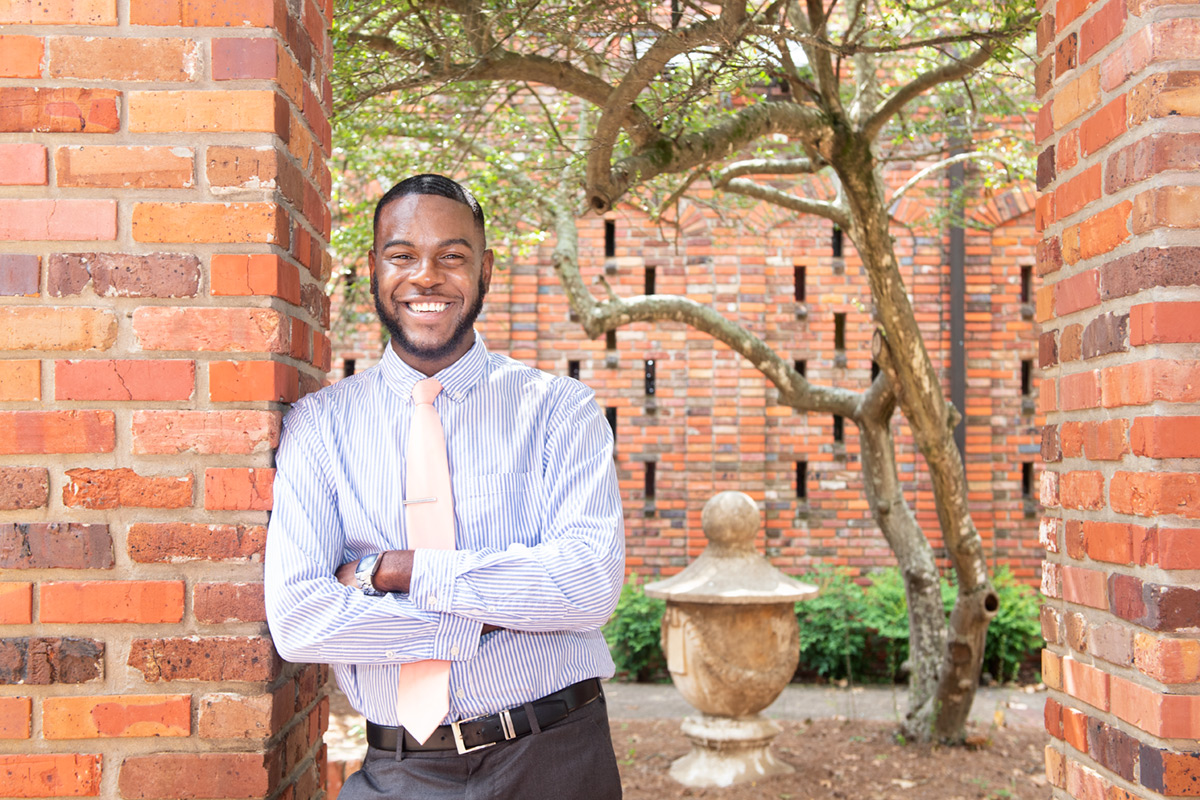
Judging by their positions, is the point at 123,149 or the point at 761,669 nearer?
the point at 123,149

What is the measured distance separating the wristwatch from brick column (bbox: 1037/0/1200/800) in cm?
140

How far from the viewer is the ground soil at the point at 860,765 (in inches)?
210

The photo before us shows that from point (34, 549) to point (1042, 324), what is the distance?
2173 millimetres

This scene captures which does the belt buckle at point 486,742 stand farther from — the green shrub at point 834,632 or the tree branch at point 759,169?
the green shrub at point 834,632

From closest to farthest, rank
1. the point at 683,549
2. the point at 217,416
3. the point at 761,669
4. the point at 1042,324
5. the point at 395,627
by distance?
the point at 395,627
the point at 217,416
the point at 1042,324
the point at 761,669
the point at 683,549

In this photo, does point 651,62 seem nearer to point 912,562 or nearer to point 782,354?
point 912,562

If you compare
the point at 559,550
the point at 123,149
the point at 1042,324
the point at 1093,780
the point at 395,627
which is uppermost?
the point at 123,149

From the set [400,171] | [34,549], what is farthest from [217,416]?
[400,171]

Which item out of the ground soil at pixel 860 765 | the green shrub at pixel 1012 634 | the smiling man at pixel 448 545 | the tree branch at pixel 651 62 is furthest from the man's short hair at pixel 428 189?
the green shrub at pixel 1012 634

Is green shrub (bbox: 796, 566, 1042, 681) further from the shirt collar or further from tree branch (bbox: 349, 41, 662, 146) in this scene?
the shirt collar

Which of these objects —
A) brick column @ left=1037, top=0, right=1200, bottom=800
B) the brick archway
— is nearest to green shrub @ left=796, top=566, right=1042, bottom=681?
brick column @ left=1037, top=0, right=1200, bottom=800

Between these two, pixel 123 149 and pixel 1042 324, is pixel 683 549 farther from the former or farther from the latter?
pixel 123 149

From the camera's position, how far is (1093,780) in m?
1.98

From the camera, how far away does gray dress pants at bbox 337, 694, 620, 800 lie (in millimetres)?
1825
